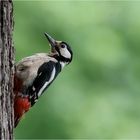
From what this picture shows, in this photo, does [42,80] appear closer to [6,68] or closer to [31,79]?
[31,79]

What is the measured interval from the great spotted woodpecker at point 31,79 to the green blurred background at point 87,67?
2.33 metres

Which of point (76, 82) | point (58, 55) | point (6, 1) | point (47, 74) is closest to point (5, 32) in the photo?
point (6, 1)

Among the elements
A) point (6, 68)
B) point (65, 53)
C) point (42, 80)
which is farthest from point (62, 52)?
point (6, 68)

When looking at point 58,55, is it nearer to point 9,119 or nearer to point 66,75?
point 9,119

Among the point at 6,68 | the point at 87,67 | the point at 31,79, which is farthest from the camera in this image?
the point at 87,67

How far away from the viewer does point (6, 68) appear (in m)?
5.04

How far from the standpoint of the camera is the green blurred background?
8773 millimetres

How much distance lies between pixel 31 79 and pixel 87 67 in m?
3.00

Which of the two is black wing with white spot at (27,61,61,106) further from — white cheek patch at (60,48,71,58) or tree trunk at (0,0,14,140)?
tree trunk at (0,0,14,140)

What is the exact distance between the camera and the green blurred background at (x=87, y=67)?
8.77 metres

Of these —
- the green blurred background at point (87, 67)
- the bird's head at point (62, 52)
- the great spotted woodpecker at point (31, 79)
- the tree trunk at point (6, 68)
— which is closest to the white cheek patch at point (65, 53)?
the bird's head at point (62, 52)

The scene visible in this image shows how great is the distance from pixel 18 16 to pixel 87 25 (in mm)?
822

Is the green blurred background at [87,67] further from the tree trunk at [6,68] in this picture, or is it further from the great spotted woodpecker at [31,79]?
the tree trunk at [6,68]

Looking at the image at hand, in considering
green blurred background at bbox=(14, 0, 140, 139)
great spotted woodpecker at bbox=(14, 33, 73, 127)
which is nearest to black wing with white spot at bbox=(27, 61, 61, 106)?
great spotted woodpecker at bbox=(14, 33, 73, 127)
